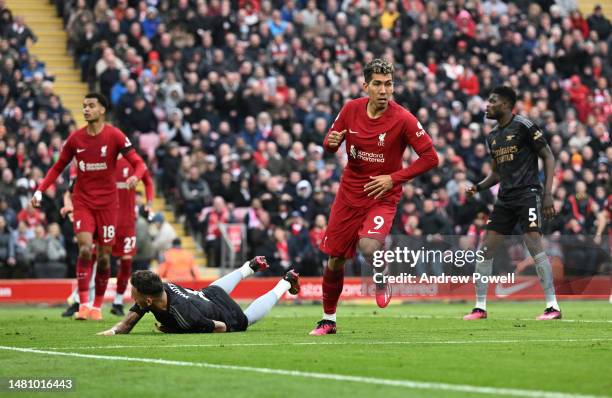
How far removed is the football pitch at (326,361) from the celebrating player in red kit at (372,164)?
98 centimetres

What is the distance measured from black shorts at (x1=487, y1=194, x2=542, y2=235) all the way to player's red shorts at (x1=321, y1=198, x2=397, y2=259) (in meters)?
3.62

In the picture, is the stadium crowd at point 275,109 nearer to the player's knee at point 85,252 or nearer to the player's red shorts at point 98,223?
the player's red shorts at point 98,223

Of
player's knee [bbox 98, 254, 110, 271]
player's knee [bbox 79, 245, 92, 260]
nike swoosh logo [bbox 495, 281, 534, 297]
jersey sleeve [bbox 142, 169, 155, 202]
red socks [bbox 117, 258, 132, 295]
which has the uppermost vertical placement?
jersey sleeve [bbox 142, 169, 155, 202]

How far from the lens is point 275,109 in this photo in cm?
2936

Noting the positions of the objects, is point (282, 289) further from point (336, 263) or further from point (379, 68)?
point (379, 68)

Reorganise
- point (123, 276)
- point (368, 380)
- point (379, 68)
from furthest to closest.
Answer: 1. point (123, 276)
2. point (379, 68)
3. point (368, 380)

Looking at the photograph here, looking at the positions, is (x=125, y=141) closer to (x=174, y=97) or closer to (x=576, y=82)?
(x=174, y=97)

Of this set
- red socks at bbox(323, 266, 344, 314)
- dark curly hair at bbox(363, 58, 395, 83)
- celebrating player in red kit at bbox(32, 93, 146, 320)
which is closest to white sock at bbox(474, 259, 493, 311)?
Answer: red socks at bbox(323, 266, 344, 314)

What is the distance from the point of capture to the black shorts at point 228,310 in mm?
12953

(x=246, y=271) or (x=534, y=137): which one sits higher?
(x=534, y=137)

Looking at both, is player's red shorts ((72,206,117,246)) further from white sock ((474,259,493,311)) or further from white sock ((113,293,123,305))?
white sock ((474,259,493,311))

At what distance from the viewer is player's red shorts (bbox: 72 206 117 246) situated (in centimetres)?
1666

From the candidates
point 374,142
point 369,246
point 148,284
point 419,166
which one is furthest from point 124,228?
point 419,166

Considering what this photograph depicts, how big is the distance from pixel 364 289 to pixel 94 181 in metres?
9.98
